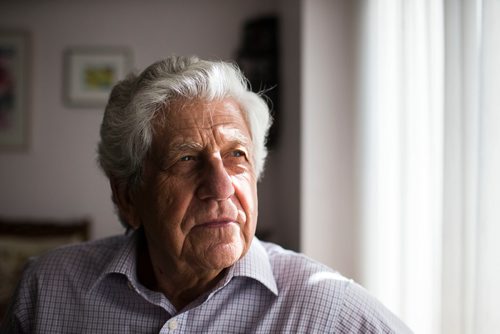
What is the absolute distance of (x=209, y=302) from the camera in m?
1.10

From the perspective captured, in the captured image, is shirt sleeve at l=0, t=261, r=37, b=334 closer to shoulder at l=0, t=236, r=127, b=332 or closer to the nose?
shoulder at l=0, t=236, r=127, b=332

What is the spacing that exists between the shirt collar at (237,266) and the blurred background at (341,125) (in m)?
0.52

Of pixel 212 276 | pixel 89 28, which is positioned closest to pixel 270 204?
pixel 89 28

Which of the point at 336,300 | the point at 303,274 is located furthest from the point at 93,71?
the point at 336,300

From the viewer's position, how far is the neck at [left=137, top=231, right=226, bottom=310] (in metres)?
1.15

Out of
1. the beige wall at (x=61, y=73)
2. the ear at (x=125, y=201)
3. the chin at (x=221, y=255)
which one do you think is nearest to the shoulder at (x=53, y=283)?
the ear at (x=125, y=201)

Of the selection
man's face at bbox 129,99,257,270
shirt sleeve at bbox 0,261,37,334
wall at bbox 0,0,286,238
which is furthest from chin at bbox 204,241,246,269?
wall at bbox 0,0,286,238

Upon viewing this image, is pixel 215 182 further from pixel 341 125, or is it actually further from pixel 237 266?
pixel 341 125

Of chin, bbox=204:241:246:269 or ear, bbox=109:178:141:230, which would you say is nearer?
chin, bbox=204:241:246:269

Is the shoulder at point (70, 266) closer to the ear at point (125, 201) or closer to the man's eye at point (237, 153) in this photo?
the ear at point (125, 201)

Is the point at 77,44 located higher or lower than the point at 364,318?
higher

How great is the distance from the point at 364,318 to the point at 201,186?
46 centimetres

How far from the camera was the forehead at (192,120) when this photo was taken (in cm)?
109

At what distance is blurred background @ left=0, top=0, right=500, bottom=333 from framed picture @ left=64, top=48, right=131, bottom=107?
0.01 m
